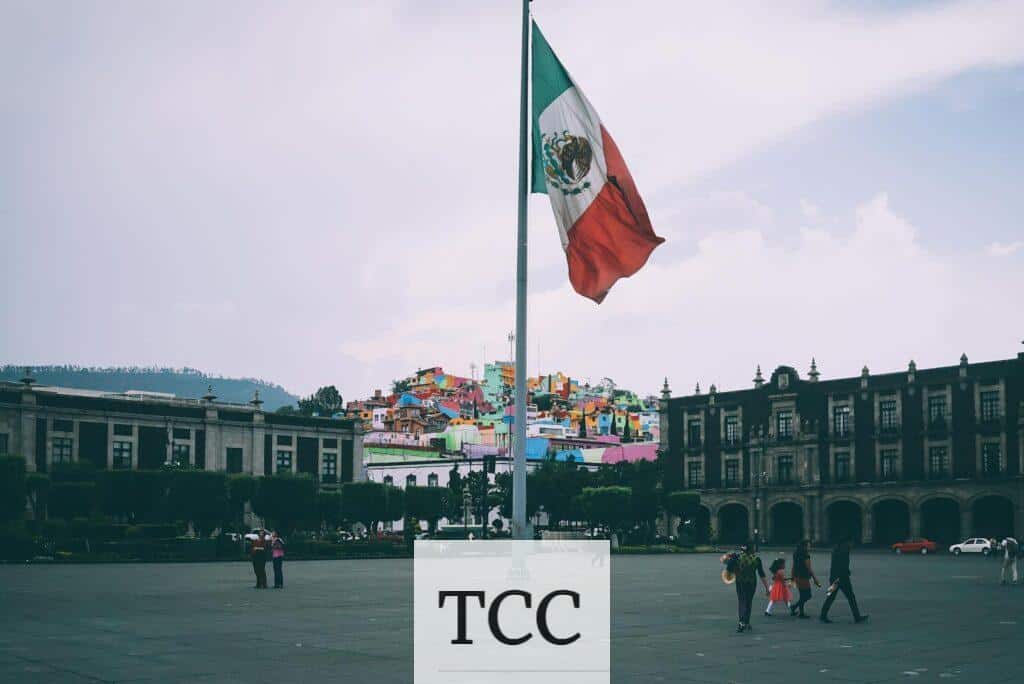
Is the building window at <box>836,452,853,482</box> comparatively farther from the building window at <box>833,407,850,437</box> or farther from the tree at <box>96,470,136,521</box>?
the tree at <box>96,470,136,521</box>

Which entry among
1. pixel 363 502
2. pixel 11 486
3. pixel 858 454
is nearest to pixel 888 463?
pixel 858 454

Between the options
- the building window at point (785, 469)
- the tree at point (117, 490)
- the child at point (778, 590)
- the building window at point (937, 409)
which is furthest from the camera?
the building window at point (785, 469)

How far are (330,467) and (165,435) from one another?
1511 centimetres

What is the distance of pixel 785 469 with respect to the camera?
9044cm

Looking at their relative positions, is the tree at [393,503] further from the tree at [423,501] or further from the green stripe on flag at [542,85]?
the green stripe on flag at [542,85]

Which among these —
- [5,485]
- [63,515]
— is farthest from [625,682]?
[63,515]

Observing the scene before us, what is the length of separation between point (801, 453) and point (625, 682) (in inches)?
3100

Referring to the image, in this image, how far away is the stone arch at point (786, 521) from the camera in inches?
3514

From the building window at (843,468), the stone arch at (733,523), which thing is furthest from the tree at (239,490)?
the building window at (843,468)

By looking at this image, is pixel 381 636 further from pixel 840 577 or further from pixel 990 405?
pixel 990 405

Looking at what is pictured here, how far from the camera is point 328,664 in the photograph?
14695 mm

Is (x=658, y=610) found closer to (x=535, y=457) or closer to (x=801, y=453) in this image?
(x=801, y=453)

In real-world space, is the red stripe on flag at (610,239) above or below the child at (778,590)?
above

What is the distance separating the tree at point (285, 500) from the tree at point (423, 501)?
397 inches
